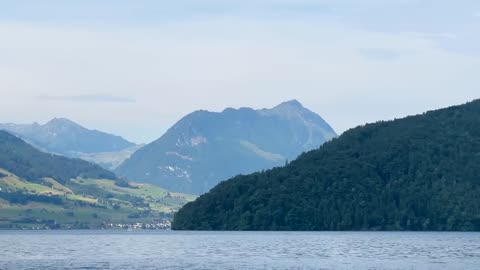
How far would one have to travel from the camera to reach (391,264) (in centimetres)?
15600

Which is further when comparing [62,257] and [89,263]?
[62,257]

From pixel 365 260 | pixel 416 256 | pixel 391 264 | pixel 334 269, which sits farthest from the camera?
pixel 416 256

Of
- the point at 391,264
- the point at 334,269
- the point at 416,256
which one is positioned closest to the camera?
the point at 334,269

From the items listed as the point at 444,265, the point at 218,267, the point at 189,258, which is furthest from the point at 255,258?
the point at 444,265

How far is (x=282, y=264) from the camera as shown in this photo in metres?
157

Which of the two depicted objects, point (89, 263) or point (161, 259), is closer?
point (89, 263)

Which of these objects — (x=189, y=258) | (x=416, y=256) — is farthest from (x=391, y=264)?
(x=189, y=258)

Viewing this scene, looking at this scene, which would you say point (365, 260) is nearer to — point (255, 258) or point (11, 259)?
point (255, 258)

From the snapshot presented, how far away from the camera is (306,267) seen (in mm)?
149875

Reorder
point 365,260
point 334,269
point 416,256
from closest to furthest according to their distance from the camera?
point 334,269 → point 365,260 → point 416,256

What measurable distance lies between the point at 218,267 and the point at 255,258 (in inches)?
963

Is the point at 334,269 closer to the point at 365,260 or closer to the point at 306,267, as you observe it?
the point at 306,267

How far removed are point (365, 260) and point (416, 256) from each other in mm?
15523

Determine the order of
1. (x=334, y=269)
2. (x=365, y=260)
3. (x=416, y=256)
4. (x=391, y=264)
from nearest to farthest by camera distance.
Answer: (x=334, y=269)
(x=391, y=264)
(x=365, y=260)
(x=416, y=256)
